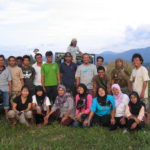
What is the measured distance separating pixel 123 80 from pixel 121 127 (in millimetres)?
1445

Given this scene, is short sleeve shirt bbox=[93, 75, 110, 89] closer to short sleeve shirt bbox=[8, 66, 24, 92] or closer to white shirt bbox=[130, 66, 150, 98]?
white shirt bbox=[130, 66, 150, 98]

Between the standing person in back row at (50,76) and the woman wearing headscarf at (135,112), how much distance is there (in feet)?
8.00

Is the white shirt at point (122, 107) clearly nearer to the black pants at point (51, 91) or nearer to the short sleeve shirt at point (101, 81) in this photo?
the short sleeve shirt at point (101, 81)

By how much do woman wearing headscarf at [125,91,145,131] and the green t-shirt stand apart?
8.12 ft

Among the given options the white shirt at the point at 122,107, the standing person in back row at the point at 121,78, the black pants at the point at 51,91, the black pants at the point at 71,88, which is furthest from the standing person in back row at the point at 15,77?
the white shirt at the point at 122,107

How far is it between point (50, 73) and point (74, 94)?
0.97 m

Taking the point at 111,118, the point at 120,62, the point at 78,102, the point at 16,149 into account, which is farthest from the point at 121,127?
the point at 16,149

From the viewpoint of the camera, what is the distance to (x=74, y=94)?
877 centimetres

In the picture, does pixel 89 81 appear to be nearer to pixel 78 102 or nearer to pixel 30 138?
pixel 78 102

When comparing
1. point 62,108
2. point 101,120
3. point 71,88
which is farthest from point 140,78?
point 62,108

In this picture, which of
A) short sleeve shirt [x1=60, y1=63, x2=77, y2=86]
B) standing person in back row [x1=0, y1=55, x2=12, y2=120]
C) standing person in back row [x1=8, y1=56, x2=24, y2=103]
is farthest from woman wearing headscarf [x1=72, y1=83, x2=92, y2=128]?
standing person in back row [x1=0, y1=55, x2=12, y2=120]

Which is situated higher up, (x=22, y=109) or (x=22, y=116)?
(x=22, y=109)

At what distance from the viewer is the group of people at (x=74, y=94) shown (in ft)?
24.4

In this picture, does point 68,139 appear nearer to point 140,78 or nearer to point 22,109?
point 22,109
